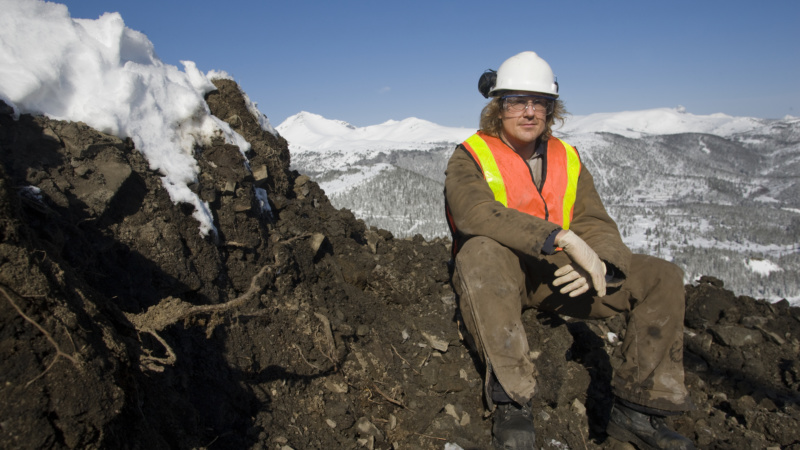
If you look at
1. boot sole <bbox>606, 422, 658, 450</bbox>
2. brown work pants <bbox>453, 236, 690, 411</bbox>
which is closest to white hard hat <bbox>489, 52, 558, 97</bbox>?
brown work pants <bbox>453, 236, 690, 411</bbox>

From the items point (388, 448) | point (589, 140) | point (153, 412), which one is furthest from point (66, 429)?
point (589, 140)

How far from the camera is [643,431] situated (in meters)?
2.74

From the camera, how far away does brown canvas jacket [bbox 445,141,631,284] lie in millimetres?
2578

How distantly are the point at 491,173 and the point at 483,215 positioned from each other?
0.55 m

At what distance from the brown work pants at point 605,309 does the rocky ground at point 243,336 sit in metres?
0.52

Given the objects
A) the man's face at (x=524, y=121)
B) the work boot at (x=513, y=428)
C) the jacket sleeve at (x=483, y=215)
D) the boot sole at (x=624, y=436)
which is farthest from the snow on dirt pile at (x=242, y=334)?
the man's face at (x=524, y=121)

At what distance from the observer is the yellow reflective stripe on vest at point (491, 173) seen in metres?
3.17

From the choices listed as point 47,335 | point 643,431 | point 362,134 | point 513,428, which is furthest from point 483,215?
point 362,134

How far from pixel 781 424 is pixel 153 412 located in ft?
13.5

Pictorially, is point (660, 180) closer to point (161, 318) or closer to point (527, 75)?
point (527, 75)

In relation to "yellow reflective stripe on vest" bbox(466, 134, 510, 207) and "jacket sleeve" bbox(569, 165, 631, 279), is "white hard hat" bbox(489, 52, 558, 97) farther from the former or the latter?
"jacket sleeve" bbox(569, 165, 631, 279)

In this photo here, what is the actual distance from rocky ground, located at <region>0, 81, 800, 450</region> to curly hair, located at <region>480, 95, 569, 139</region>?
1.55m

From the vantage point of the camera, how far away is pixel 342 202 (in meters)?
47.1

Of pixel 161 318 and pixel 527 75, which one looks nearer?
pixel 161 318
